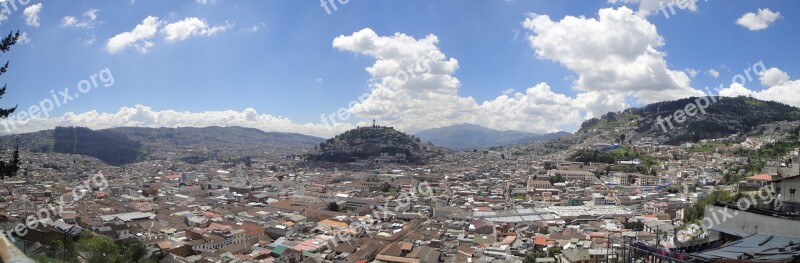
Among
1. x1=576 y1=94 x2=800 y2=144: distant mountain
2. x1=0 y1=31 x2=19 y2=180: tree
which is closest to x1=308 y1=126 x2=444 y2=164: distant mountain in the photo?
x1=576 y1=94 x2=800 y2=144: distant mountain

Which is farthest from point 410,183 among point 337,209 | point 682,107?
point 682,107

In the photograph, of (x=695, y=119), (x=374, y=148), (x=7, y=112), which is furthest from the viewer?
(x=374, y=148)

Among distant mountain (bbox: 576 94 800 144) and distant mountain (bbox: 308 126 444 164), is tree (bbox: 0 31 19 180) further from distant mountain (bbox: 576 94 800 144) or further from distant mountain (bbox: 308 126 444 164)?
distant mountain (bbox: 576 94 800 144)

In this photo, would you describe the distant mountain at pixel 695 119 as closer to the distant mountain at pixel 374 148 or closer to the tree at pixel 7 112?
the distant mountain at pixel 374 148

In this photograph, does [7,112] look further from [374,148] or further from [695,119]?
[695,119]

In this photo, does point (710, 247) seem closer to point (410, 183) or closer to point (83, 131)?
point (410, 183)

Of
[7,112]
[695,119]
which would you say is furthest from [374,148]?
[7,112]
